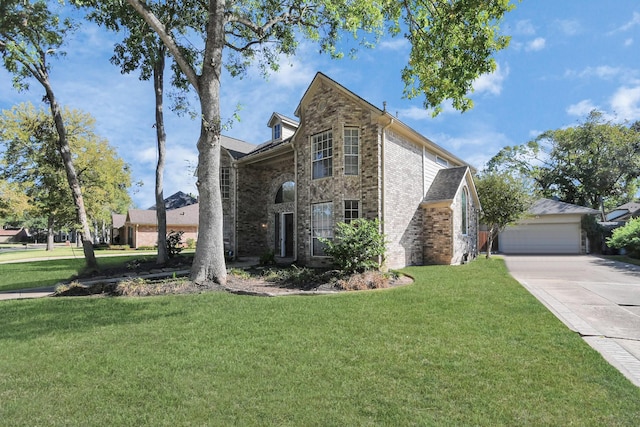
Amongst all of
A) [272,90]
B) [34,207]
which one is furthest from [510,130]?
[34,207]

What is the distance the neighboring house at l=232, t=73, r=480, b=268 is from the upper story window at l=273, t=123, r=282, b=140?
6.28 ft

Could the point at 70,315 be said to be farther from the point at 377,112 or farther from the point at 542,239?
the point at 542,239

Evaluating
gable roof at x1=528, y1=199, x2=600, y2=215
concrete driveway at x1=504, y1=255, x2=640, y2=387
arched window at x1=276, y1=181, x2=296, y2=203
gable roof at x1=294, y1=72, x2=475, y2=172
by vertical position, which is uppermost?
gable roof at x1=294, y1=72, x2=475, y2=172

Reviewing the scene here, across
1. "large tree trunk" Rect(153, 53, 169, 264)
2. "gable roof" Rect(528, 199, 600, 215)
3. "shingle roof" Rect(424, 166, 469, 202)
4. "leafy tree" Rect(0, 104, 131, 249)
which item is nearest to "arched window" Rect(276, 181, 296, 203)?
"large tree trunk" Rect(153, 53, 169, 264)

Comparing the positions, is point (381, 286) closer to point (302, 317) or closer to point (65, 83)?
point (302, 317)

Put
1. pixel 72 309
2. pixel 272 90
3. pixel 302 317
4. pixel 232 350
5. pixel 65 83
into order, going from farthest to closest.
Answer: pixel 272 90 < pixel 65 83 < pixel 72 309 < pixel 302 317 < pixel 232 350

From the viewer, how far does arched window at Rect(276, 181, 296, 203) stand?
54.4 ft

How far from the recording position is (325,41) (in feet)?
40.6

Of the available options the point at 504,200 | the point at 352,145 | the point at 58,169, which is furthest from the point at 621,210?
the point at 58,169

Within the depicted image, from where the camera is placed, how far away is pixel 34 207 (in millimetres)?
29625

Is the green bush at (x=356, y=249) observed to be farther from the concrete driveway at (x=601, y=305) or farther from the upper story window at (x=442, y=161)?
the upper story window at (x=442, y=161)

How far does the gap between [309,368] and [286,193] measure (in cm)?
1362

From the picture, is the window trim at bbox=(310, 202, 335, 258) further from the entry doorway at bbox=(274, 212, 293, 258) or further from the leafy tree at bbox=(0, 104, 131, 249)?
the leafy tree at bbox=(0, 104, 131, 249)

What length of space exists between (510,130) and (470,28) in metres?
32.0
